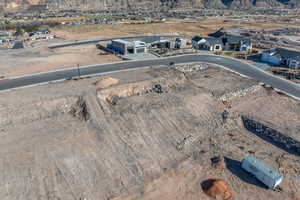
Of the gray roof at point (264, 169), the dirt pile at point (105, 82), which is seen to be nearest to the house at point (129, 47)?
the dirt pile at point (105, 82)

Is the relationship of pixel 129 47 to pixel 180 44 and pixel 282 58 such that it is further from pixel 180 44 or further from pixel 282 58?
pixel 282 58

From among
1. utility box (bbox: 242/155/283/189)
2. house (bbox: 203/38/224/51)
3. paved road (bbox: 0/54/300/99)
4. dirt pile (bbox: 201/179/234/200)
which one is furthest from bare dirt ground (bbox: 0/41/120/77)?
utility box (bbox: 242/155/283/189)

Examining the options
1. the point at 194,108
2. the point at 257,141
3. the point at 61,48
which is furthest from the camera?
the point at 61,48

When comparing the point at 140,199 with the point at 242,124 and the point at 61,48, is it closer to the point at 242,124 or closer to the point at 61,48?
the point at 242,124

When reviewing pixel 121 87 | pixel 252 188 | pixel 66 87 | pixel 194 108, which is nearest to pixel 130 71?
pixel 121 87

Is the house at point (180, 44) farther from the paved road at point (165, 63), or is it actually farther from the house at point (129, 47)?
the house at point (129, 47)
